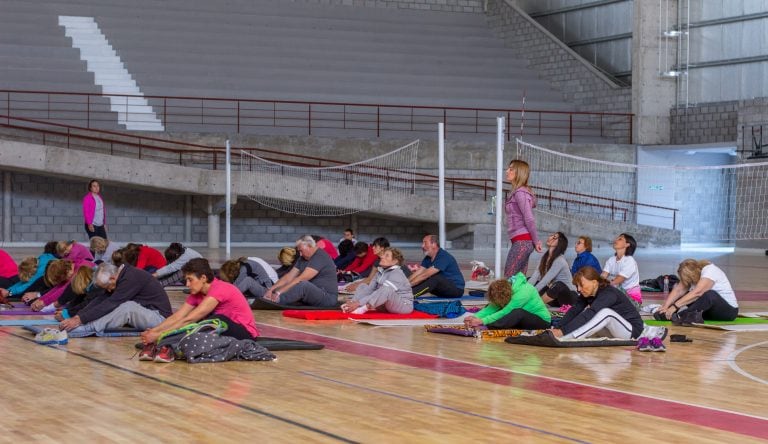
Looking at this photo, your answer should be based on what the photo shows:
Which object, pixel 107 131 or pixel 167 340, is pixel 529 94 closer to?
pixel 107 131

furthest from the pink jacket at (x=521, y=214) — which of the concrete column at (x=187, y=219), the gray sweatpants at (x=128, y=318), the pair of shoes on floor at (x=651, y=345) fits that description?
the concrete column at (x=187, y=219)

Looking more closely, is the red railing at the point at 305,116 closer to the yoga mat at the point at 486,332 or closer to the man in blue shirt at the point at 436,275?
the man in blue shirt at the point at 436,275

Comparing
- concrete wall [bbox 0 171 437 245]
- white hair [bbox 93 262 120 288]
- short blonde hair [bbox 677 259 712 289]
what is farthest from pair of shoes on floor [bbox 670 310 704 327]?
concrete wall [bbox 0 171 437 245]

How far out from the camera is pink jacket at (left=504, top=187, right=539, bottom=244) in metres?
13.6

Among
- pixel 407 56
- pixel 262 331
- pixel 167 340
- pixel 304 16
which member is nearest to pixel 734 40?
pixel 407 56

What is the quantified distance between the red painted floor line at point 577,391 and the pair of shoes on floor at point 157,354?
1.67m

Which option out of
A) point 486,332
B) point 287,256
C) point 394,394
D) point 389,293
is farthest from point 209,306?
point 287,256

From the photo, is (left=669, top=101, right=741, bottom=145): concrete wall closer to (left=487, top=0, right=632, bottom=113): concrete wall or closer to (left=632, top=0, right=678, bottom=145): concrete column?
(left=632, top=0, right=678, bottom=145): concrete column

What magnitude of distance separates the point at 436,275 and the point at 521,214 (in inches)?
102

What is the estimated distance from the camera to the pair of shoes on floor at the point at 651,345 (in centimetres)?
1055

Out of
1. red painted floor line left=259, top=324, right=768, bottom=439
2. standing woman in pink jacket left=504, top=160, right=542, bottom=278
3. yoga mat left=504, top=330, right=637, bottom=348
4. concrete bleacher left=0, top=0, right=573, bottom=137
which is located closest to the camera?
red painted floor line left=259, top=324, right=768, bottom=439

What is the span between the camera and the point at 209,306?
9.77 m

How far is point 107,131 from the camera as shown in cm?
3077

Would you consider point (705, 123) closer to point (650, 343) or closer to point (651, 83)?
point (651, 83)
